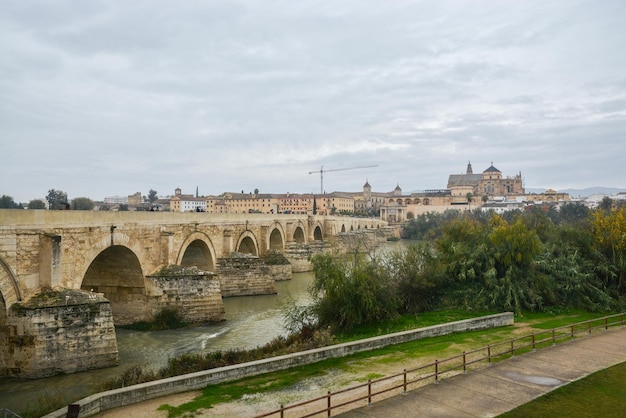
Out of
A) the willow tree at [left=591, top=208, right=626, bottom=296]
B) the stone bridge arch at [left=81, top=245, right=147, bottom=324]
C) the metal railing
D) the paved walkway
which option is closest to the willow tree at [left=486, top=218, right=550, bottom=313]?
the metal railing

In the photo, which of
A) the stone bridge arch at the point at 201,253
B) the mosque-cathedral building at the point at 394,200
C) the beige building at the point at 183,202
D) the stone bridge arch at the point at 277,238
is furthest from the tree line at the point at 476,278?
the beige building at the point at 183,202

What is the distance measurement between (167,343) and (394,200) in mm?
115833

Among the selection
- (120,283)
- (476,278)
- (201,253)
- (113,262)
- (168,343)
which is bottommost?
(168,343)

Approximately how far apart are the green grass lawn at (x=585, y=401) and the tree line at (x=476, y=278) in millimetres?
5531

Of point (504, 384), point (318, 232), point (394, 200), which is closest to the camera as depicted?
point (504, 384)

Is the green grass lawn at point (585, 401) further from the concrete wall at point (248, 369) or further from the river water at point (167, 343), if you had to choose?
the river water at point (167, 343)

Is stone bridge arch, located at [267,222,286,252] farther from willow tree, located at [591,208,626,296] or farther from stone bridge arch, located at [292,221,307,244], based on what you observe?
willow tree, located at [591,208,626,296]

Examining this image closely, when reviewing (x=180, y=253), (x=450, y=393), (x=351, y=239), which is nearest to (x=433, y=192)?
(x=351, y=239)

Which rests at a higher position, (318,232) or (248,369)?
(318,232)

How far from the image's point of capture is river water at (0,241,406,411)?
1027 cm

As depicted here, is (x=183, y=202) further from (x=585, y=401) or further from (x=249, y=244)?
(x=585, y=401)

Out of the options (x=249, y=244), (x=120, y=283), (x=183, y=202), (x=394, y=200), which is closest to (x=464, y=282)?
(x=120, y=283)

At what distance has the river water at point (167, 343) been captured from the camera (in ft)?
33.7

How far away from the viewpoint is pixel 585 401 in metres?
7.73
